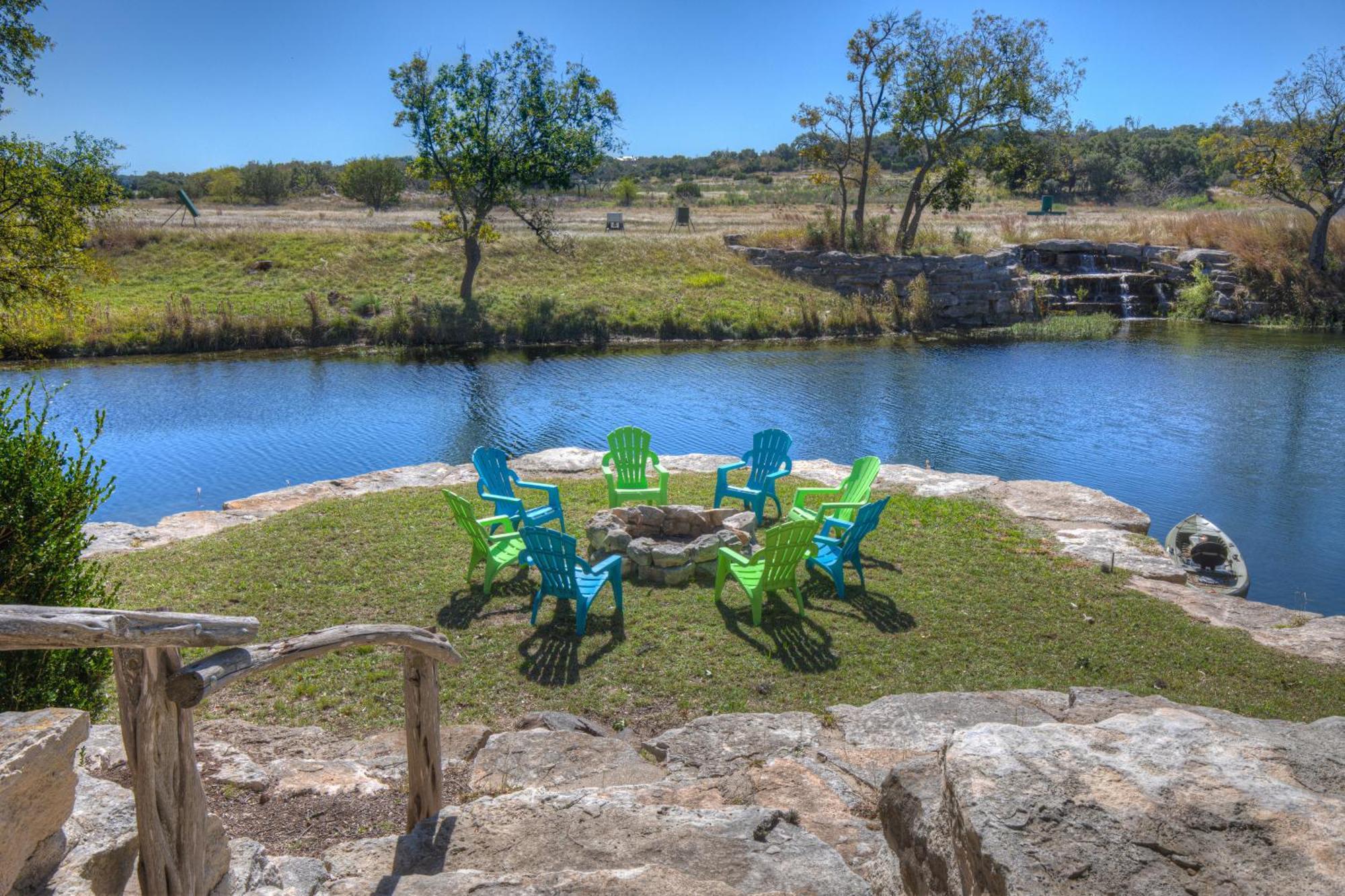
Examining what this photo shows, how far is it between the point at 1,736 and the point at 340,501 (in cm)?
800

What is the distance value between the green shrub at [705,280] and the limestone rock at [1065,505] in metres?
18.5

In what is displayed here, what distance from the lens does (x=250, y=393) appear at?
19156 mm

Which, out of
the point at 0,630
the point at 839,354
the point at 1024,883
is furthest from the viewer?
the point at 839,354

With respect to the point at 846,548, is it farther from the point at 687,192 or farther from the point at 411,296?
the point at 687,192

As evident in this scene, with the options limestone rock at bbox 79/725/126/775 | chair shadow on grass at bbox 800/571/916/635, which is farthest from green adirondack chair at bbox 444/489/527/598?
limestone rock at bbox 79/725/126/775

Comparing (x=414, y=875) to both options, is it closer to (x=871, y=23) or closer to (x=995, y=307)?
(x=995, y=307)

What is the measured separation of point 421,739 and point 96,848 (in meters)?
1.22

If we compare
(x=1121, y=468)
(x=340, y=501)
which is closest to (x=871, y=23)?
(x=1121, y=468)

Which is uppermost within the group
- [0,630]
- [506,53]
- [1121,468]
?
[506,53]

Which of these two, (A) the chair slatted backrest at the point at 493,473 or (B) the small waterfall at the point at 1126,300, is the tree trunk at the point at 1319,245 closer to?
(B) the small waterfall at the point at 1126,300

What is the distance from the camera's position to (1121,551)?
9.15 metres

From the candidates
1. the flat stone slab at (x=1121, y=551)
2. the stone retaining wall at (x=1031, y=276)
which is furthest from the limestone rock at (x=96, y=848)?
the stone retaining wall at (x=1031, y=276)

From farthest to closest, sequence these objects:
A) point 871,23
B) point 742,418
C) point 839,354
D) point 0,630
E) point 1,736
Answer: point 871,23 → point 839,354 → point 742,418 → point 1,736 → point 0,630

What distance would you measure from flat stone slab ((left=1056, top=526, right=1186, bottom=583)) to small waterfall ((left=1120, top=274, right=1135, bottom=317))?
2354 cm
